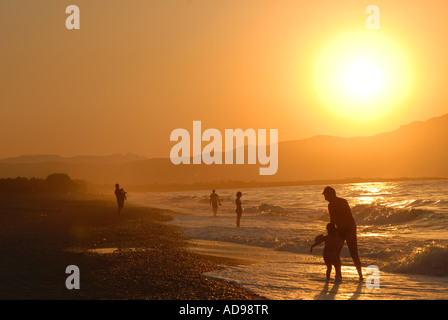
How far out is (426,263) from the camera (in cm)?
1350

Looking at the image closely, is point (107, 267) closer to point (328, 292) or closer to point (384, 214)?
point (328, 292)

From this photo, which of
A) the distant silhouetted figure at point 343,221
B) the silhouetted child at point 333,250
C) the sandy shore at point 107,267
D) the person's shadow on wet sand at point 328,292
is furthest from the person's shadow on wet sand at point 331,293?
the sandy shore at point 107,267

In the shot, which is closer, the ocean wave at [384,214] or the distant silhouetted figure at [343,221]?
the distant silhouetted figure at [343,221]

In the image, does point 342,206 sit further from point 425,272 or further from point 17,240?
point 17,240

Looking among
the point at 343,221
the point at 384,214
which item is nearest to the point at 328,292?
the point at 343,221

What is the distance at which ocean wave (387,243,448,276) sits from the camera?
43.3 ft

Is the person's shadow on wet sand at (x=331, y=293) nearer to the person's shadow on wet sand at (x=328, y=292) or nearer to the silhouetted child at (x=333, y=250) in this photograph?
the person's shadow on wet sand at (x=328, y=292)

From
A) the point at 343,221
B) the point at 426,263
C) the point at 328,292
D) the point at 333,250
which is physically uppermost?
the point at 343,221

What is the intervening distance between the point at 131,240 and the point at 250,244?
4.65 m

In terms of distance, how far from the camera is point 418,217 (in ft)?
106

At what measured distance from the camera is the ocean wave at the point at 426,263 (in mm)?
13188

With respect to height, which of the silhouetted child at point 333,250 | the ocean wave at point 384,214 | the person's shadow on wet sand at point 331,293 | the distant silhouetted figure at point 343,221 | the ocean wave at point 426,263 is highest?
the distant silhouetted figure at point 343,221

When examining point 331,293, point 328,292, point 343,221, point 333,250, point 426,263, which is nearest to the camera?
point 331,293
